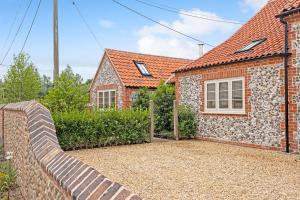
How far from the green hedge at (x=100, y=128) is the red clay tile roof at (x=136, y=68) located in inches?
270

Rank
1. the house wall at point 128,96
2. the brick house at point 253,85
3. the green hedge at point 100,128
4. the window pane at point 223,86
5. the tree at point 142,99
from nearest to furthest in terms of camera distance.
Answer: the brick house at point 253,85, the green hedge at point 100,128, the window pane at point 223,86, the tree at point 142,99, the house wall at point 128,96

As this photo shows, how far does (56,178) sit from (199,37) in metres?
24.7

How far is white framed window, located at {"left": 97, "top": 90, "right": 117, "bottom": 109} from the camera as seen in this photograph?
2195cm

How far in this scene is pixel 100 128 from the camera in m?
12.7

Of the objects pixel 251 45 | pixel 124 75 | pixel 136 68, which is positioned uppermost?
pixel 251 45

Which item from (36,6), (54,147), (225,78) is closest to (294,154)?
(225,78)

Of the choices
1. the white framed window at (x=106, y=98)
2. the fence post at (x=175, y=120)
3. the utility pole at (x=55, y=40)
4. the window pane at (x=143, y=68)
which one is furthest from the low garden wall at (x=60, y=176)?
the window pane at (x=143, y=68)

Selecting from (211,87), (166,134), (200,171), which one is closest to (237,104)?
(211,87)

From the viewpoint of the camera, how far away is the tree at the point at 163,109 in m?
15.8

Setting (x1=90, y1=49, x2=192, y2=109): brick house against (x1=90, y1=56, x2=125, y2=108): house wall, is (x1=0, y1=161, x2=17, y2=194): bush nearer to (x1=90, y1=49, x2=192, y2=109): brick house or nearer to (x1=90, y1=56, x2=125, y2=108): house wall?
(x1=90, y1=49, x2=192, y2=109): brick house

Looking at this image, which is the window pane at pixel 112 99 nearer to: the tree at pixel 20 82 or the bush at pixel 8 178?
the tree at pixel 20 82

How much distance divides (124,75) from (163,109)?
5.87 m

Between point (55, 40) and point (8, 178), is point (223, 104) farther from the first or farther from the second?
point (8, 178)

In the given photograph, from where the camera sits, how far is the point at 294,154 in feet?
33.7
